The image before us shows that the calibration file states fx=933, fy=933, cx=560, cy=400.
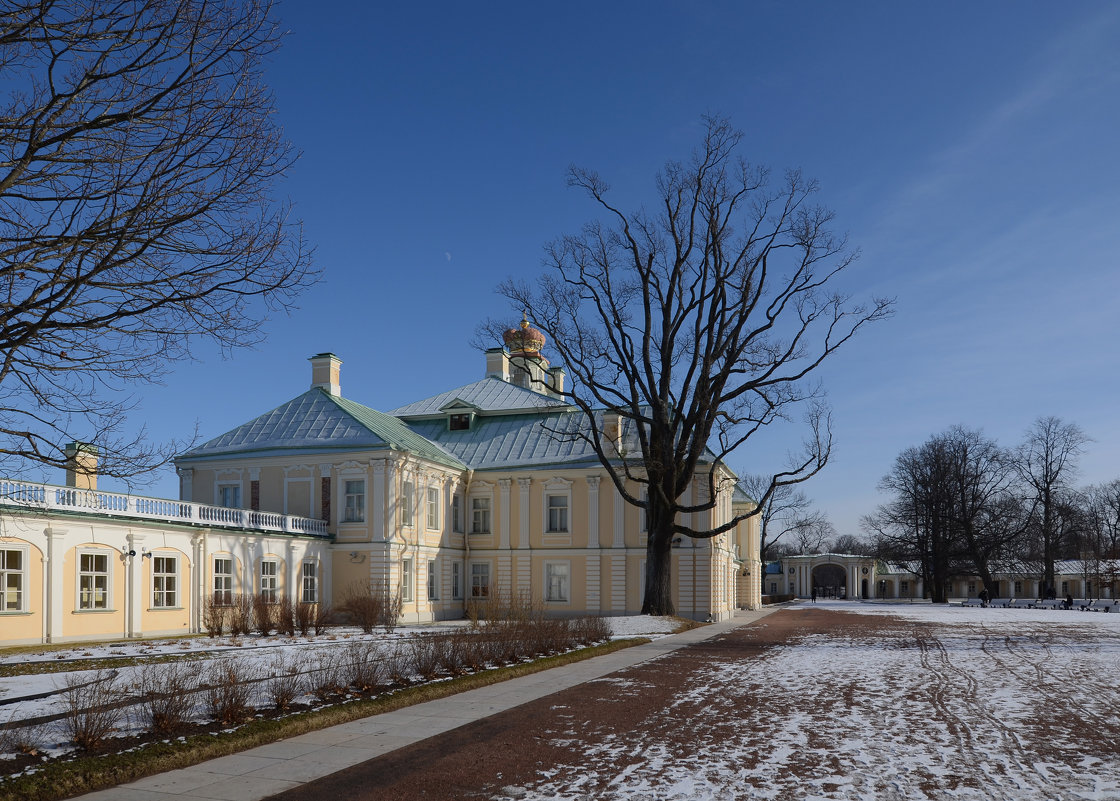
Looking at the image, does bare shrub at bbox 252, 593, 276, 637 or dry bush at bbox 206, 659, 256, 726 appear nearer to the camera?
dry bush at bbox 206, 659, 256, 726

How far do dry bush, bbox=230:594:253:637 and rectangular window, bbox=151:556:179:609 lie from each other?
1.80m

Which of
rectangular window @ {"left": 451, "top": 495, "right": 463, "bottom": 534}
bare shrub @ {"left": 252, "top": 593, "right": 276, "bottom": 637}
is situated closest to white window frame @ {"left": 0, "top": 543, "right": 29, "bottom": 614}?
bare shrub @ {"left": 252, "top": 593, "right": 276, "bottom": 637}

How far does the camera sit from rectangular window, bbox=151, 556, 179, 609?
975 inches

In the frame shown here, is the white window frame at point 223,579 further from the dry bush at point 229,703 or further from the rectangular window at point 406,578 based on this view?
the dry bush at point 229,703

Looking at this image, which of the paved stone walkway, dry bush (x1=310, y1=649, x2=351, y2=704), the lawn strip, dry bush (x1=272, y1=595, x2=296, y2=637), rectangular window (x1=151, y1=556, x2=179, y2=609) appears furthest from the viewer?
rectangular window (x1=151, y1=556, x2=179, y2=609)

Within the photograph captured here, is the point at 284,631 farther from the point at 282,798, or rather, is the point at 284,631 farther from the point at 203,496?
the point at 282,798

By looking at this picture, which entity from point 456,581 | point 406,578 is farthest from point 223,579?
point 456,581

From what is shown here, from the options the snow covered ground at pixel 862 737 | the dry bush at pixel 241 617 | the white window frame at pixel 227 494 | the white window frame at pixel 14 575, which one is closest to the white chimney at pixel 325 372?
the white window frame at pixel 227 494

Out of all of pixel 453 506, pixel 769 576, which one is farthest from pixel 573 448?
pixel 769 576

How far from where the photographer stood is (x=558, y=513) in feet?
128

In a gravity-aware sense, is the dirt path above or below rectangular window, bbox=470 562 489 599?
above

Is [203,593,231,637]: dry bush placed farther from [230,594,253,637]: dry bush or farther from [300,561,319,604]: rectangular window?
[300,561,319,604]: rectangular window

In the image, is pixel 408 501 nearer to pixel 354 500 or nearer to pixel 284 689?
pixel 354 500

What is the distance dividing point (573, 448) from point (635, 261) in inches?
→ 410
